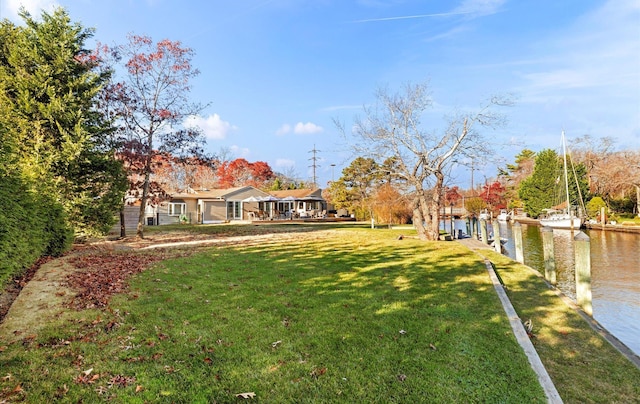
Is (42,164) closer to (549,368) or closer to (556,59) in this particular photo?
(549,368)

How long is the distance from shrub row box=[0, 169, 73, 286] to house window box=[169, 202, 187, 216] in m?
21.5

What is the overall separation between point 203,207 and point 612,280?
93.5 feet

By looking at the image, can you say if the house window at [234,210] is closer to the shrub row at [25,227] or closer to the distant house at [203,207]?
the distant house at [203,207]

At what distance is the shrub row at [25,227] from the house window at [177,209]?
70.5 ft

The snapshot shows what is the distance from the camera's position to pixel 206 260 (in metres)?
9.14

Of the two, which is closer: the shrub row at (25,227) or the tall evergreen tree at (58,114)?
the shrub row at (25,227)

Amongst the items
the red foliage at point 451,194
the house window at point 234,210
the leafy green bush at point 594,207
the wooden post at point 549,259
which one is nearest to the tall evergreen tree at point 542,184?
the leafy green bush at point 594,207

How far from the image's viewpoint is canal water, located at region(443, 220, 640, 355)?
6469 mm

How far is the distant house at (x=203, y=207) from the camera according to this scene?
29.8 meters

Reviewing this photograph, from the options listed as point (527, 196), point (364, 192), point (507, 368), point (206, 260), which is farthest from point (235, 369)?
point (527, 196)

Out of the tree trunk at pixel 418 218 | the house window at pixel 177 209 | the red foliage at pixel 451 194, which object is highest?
the red foliage at pixel 451 194

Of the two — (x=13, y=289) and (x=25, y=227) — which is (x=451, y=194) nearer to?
(x=25, y=227)

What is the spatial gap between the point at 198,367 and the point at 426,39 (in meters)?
20.2

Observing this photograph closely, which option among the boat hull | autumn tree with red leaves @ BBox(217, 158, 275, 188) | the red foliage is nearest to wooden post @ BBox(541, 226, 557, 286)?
the red foliage
